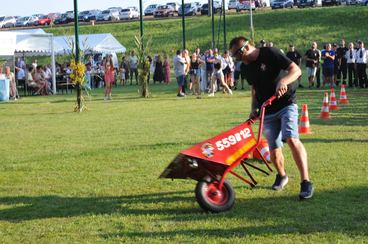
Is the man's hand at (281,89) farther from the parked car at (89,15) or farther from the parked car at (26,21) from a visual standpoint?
the parked car at (26,21)

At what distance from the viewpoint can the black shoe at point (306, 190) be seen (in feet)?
25.5

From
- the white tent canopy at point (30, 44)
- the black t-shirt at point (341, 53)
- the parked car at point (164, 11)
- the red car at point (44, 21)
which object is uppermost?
the parked car at point (164, 11)

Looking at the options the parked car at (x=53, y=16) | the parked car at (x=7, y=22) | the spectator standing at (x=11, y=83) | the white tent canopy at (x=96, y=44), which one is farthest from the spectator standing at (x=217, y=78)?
the parked car at (x=7, y=22)

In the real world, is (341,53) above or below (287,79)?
above

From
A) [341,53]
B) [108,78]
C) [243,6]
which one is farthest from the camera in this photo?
[243,6]

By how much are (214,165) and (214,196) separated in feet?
1.11

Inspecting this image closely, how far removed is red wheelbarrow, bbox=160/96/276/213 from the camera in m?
7.34

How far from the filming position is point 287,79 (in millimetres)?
7781

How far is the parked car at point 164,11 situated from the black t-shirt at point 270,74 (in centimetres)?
7563

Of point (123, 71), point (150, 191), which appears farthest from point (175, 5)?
point (150, 191)

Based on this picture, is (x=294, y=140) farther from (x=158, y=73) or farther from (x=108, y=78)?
(x=158, y=73)

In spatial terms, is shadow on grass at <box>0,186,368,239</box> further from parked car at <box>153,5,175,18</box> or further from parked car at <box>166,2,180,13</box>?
parked car at <box>153,5,175,18</box>

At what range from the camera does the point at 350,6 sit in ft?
232

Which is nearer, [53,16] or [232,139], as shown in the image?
[232,139]
